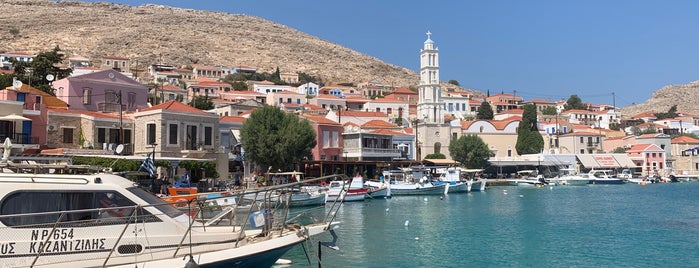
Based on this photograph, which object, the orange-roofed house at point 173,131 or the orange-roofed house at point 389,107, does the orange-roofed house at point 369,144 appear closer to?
the orange-roofed house at point 173,131

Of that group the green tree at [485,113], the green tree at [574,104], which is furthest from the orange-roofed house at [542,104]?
the green tree at [485,113]

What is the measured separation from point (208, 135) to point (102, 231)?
3527 cm

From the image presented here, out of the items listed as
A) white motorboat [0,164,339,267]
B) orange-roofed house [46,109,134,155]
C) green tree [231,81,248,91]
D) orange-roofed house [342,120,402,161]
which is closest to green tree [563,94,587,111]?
green tree [231,81,248,91]

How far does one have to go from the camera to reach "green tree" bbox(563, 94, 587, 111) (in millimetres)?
159125

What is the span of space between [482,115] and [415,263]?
332 feet

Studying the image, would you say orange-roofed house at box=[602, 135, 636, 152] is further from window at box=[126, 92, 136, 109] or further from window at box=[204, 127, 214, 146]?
window at box=[126, 92, 136, 109]

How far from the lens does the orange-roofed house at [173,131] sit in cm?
4378

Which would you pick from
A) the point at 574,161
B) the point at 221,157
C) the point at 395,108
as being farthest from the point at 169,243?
the point at 395,108

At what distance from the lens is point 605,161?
315ft

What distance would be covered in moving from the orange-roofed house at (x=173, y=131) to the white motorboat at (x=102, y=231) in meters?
31.0

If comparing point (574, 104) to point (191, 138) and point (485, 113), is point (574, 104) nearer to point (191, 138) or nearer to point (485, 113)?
point (485, 113)

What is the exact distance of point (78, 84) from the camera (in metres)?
48.9

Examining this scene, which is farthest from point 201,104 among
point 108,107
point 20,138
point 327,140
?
point 20,138

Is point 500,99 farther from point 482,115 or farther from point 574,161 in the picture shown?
point 574,161
